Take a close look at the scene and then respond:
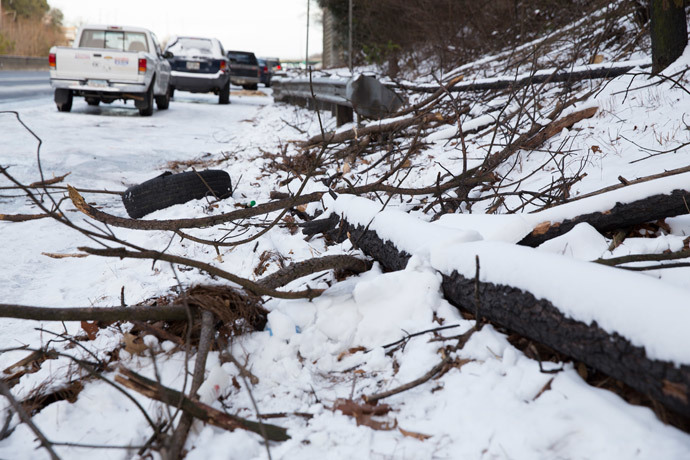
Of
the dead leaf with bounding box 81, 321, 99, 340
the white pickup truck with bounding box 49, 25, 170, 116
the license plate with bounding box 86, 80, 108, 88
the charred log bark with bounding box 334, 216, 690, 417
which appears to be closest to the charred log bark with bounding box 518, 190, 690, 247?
the charred log bark with bounding box 334, 216, 690, 417

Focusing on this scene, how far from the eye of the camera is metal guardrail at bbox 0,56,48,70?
29.8 m

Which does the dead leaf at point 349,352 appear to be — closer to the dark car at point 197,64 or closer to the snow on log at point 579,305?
the snow on log at point 579,305

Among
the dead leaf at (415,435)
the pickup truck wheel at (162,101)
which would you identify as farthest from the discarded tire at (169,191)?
the pickup truck wheel at (162,101)

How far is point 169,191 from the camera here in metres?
5.12

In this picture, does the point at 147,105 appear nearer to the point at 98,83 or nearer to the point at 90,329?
the point at 98,83

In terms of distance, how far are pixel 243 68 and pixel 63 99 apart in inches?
624

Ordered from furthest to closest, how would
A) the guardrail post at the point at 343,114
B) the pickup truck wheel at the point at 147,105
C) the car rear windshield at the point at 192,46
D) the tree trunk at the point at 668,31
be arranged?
1. the car rear windshield at the point at 192,46
2. the pickup truck wheel at the point at 147,105
3. the guardrail post at the point at 343,114
4. the tree trunk at the point at 668,31

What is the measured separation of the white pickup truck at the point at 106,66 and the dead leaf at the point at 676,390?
12.4m

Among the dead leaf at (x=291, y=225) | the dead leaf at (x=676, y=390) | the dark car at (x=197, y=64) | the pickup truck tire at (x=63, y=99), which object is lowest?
the dead leaf at (x=291, y=225)

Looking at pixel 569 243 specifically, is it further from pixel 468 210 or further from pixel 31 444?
pixel 31 444

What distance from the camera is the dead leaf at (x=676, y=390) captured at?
1.44 m

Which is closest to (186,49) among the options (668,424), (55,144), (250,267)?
(55,144)

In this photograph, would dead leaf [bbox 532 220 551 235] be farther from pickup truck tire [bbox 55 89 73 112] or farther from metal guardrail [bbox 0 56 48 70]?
metal guardrail [bbox 0 56 48 70]

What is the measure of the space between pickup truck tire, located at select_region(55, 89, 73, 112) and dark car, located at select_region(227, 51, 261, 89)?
14.9 m
